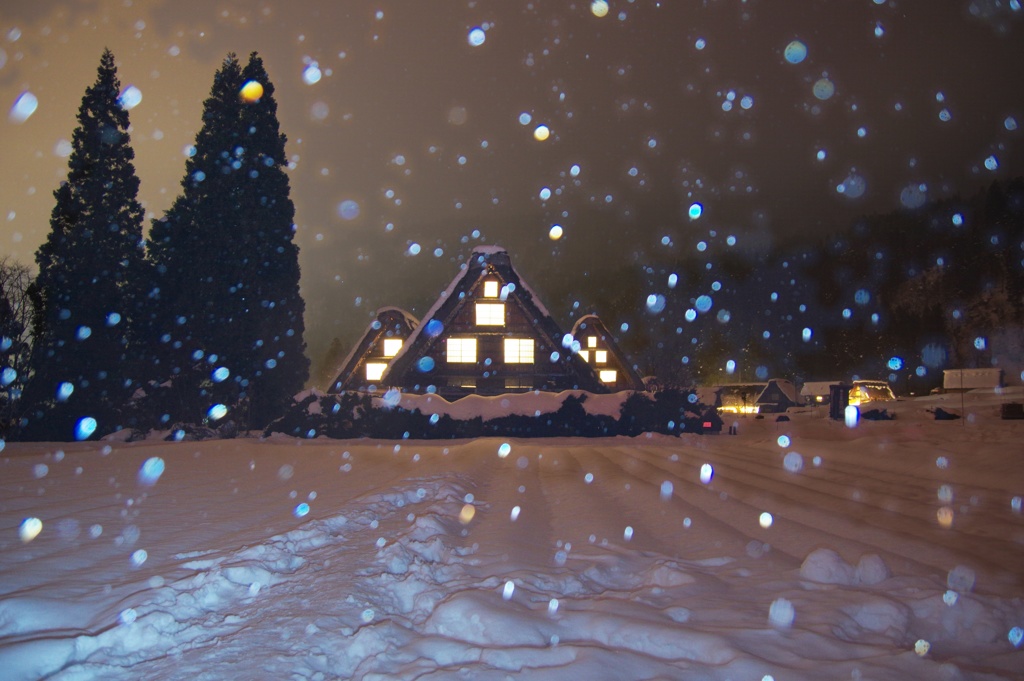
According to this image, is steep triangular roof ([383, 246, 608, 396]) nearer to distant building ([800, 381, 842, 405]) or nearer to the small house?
the small house

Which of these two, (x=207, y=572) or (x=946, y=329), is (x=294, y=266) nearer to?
(x=207, y=572)

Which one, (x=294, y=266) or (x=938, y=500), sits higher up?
(x=294, y=266)

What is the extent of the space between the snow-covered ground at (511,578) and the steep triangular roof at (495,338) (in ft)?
55.1

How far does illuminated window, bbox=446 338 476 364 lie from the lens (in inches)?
1082

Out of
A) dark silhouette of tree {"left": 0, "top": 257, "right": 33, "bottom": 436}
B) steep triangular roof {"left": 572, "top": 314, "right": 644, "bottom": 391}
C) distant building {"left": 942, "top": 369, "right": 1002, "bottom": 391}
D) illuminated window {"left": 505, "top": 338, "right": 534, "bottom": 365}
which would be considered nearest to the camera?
dark silhouette of tree {"left": 0, "top": 257, "right": 33, "bottom": 436}

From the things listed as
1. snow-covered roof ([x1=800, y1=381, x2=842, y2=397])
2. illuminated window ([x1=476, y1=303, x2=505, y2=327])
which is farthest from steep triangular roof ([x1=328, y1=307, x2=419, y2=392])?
snow-covered roof ([x1=800, y1=381, x2=842, y2=397])

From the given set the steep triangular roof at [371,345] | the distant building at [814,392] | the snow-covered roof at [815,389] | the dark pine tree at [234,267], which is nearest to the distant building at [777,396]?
the distant building at [814,392]

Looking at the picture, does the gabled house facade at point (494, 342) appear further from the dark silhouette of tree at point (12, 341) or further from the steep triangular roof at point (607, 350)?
the dark silhouette of tree at point (12, 341)

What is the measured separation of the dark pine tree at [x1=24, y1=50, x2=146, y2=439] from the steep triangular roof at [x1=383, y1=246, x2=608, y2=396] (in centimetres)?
1094

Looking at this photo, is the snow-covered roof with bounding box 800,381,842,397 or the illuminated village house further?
the snow-covered roof with bounding box 800,381,842,397

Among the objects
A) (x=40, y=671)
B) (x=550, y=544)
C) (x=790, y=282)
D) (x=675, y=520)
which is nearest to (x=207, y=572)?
(x=40, y=671)

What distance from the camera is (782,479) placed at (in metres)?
10.4

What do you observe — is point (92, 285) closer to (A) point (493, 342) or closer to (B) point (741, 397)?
(A) point (493, 342)

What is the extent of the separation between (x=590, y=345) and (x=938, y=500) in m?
28.2
